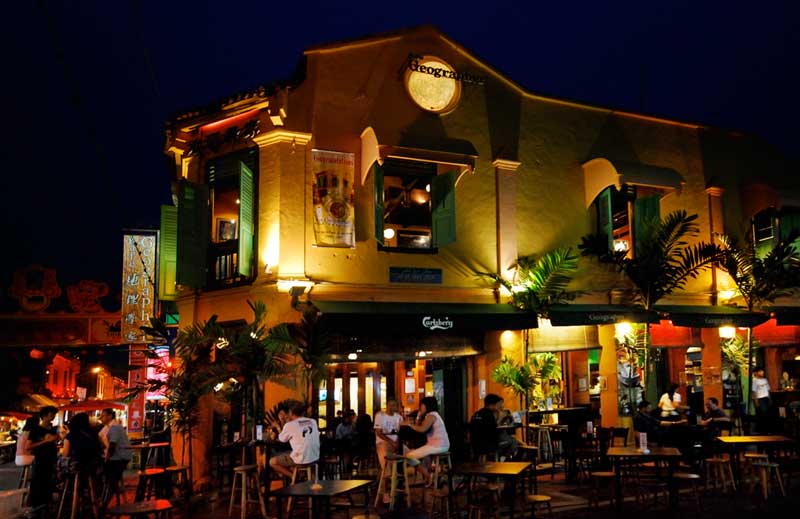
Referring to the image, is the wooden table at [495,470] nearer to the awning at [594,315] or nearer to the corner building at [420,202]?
the corner building at [420,202]

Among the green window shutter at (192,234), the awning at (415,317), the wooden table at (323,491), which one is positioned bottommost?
the wooden table at (323,491)

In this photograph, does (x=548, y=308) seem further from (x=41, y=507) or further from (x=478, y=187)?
(x=41, y=507)

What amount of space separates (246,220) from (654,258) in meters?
8.49

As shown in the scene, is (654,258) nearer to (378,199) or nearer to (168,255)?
(378,199)

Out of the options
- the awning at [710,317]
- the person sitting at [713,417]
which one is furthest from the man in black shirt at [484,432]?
the awning at [710,317]

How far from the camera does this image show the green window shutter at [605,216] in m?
17.1

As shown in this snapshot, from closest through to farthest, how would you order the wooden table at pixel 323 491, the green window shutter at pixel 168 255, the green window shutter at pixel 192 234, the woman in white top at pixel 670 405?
the wooden table at pixel 323 491, the green window shutter at pixel 192 234, the green window shutter at pixel 168 255, the woman in white top at pixel 670 405

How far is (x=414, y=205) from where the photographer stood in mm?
16109

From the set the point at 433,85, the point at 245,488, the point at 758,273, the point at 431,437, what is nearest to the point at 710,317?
the point at 758,273

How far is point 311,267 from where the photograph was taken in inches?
572

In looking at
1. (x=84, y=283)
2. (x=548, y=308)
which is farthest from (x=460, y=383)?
(x=84, y=283)

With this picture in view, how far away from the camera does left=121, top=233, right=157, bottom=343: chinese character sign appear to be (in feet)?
77.2

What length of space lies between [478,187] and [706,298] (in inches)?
250

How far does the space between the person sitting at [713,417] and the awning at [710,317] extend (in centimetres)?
165
